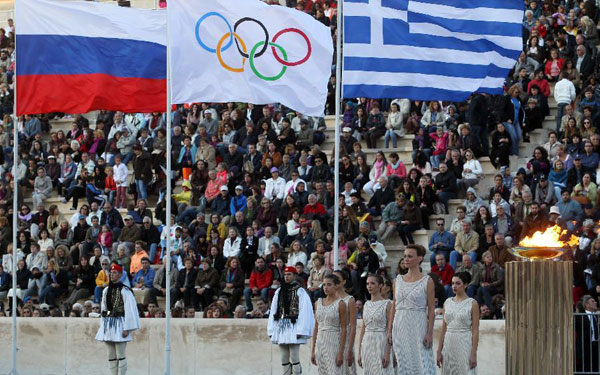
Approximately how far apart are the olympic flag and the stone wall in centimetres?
419

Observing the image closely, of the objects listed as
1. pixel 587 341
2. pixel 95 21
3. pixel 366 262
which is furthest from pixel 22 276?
pixel 587 341

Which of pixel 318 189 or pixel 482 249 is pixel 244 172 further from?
pixel 482 249

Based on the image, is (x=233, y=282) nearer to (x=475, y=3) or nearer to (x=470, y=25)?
(x=470, y=25)

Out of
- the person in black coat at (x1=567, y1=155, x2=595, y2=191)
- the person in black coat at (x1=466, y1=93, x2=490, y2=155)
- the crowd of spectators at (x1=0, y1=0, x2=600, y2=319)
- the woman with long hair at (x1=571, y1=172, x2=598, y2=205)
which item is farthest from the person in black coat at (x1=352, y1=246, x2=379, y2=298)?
the person in black coat at (x1=466, y1=93, x2=490, y2=155)

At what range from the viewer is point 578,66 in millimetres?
29062

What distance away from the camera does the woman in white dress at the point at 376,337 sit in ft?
54.6

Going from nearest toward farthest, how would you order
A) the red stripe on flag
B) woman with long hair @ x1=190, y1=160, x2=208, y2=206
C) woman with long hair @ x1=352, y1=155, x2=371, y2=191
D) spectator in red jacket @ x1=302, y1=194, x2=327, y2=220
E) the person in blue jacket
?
the red stripe on flag < spectator in red jacket @ x1=302, y1=194, x2=327, y2=220 < woman with long hair @ x1=352, y1=155, x2=371, y2=191 < the person in blue jacket < woman with long hair @ x1=190, y1=160, x2=208, y2=206

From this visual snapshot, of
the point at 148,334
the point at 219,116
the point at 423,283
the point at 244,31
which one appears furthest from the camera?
the point at 219,116

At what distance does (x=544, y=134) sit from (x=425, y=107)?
8.65ft

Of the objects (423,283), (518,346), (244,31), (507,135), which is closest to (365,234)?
(507,135)

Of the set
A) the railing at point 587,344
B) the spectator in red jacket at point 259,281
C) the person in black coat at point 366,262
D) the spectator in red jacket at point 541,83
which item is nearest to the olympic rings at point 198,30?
the person in black coat at point 366,262

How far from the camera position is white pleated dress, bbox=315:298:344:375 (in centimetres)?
1686

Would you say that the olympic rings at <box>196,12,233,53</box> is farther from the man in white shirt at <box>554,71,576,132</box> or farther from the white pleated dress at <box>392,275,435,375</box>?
the man in white shirt at <box>554,71,576,132</box>

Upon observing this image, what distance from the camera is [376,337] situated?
16.7 meters
